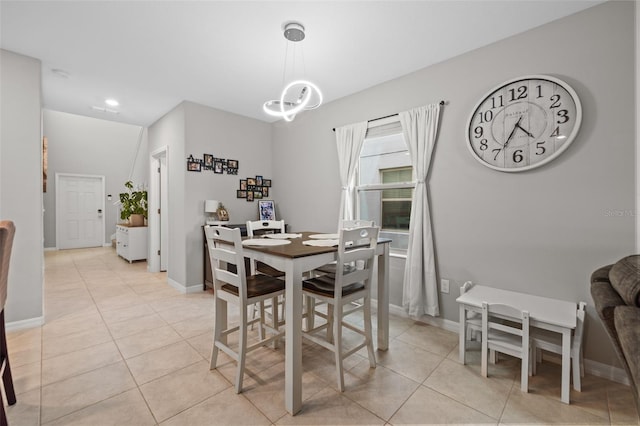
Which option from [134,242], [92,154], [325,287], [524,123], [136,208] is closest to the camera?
[325,287]

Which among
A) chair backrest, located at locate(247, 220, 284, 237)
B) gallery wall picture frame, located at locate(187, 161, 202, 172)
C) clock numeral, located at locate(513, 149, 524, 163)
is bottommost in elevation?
chair backrest, located at locate(247, 220, 284, 237)

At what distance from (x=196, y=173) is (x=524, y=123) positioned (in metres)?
3.64

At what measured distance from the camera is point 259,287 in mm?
1911

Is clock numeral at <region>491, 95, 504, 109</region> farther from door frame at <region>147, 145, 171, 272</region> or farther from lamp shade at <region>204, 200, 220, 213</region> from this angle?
door frame at <region>147, 145, 171, 272</region>

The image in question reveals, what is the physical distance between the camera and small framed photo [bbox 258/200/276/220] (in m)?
4.39

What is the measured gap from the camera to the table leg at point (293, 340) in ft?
5.16

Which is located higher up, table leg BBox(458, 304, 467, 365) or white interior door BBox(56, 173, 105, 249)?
white interior door BBox(56, 173, 105, 249)

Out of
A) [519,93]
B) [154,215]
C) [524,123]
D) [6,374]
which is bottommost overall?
[6,374]

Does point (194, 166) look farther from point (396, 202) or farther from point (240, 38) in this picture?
point (396, 202)

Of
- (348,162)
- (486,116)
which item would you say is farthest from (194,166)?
(486,116)

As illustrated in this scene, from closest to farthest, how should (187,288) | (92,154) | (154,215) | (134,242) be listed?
(187,288)
(154,215)
(134,242)
(92,154)

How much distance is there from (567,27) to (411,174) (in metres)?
1.57

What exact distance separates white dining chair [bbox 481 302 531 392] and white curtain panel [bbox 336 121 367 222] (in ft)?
5.90

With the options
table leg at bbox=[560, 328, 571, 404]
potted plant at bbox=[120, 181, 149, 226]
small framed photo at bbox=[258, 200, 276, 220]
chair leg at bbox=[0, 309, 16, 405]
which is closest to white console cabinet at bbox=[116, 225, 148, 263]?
potted plant at bbox=[120, 181, 149, 226]
